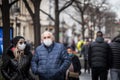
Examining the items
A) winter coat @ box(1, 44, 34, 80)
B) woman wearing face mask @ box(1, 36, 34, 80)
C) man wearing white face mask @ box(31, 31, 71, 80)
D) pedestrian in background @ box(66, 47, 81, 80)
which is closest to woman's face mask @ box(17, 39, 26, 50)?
woman wearing face mask @ box(1, 36, 34, 80)

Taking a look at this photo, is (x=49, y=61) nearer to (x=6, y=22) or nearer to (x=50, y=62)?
(x=50, y=62)

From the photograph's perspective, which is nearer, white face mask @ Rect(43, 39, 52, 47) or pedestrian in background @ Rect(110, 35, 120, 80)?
white face mask @ Rect(43, 39, 52, 47)

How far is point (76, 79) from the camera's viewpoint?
14094 millimetres

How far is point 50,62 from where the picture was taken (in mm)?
10102

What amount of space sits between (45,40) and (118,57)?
197 inches

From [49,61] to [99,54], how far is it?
19.4ft

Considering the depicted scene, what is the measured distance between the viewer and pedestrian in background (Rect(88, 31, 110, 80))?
15688 millimetres

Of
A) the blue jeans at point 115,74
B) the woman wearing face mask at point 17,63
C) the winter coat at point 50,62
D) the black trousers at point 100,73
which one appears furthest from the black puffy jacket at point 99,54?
the woman wearing face mask at point 17,63

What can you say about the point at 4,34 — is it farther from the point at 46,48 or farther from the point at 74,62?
the point at 46,48

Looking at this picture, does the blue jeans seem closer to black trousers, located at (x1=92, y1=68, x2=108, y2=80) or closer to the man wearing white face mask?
black trousers, located at (x1=92, y1=68, x2=108, y2=80)

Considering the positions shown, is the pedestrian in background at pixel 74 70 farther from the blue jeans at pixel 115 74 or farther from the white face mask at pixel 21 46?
the white face mask at pixel 21 46

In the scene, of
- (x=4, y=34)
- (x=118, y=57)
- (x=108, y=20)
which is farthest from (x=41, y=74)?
(x=108, y=20)

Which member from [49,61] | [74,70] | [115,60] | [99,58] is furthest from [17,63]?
[99,58]

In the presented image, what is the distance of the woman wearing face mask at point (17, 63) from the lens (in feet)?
32.4
